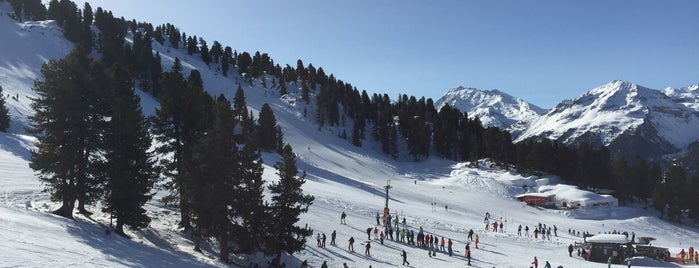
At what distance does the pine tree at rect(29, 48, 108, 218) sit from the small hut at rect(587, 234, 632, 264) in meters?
33.3

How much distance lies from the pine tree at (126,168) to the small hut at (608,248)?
30.7 metres

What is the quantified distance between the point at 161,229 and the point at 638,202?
85.6 m

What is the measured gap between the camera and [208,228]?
25.0 meters

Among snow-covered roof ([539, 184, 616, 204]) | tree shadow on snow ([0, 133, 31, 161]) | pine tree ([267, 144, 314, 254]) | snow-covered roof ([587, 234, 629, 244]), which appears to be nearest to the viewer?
pine tree ([267, 144, 314, 254])

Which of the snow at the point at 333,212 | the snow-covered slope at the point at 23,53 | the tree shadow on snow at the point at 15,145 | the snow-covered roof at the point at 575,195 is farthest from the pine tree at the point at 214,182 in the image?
the snow-covered roof at the point at 575,195

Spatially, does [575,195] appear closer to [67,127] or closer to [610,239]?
[610,239]

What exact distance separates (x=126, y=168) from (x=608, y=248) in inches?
1279

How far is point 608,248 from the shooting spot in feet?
118

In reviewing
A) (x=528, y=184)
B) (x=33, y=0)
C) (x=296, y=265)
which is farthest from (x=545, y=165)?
(x=33, y=0)

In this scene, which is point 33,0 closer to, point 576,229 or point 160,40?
point 160,40

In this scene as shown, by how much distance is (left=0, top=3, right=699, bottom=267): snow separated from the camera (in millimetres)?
21312

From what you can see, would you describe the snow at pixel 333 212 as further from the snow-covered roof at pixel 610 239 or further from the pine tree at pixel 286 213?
the pine tree at pixel 286 213

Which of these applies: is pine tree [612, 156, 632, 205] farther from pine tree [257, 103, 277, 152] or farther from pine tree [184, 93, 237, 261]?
pine tree [184, 93, 237, 261]

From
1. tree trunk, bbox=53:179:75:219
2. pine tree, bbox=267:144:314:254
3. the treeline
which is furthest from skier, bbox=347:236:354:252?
tree trunk, bbox=53:179:75:219
